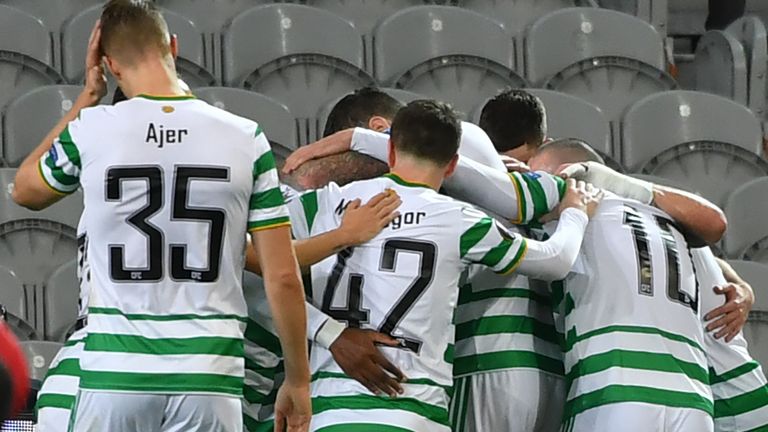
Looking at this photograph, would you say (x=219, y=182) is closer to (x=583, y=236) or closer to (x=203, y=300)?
(x=203, y=300)

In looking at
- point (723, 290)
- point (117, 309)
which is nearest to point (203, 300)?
point (117, 309)

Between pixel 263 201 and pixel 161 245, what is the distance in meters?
0.26

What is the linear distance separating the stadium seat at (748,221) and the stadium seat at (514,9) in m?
1.47

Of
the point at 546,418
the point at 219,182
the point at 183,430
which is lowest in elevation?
the point at 546,418

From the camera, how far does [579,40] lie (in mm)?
6715

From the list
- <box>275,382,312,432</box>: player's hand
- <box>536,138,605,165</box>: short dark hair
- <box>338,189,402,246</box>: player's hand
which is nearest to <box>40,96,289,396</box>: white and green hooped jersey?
<box>275,382,312,432</box>: player's hand

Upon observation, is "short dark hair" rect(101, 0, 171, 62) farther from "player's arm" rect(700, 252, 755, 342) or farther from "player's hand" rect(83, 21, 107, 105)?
"player's arm" rect(700, 252, 755, 342)

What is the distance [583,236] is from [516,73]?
2.65 meters

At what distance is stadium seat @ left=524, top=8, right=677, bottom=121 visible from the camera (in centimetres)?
668

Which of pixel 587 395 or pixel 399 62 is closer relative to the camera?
pixel 587 395

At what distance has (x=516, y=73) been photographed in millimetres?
6566

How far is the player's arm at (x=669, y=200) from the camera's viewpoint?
163 inches

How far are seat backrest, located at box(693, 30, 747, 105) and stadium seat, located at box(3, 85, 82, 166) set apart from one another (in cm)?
315

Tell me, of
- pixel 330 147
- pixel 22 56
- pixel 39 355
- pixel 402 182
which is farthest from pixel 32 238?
pixel 402 182
